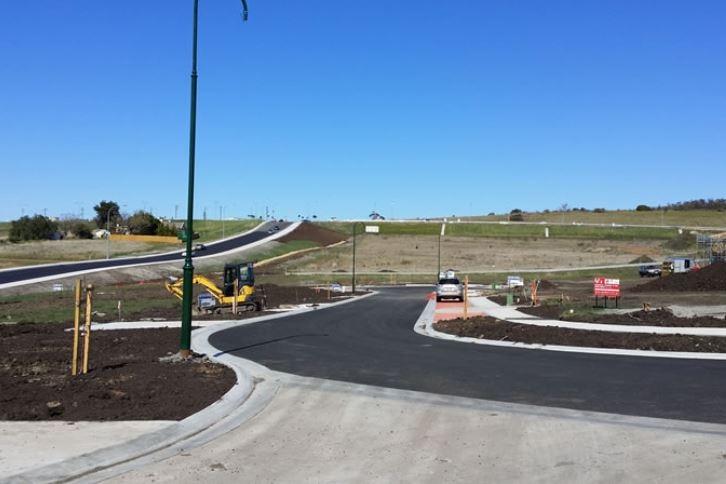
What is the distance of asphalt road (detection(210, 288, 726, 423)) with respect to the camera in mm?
10414

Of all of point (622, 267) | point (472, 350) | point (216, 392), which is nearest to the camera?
point (216, 392)

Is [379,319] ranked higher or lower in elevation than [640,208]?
lower

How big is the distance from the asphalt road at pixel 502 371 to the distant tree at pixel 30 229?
115 meters

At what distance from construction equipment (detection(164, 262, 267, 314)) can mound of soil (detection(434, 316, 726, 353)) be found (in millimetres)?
13692

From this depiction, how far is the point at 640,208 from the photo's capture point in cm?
19512

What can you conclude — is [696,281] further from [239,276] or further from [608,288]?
[239,276]

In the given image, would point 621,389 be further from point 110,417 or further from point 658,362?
point 110,417

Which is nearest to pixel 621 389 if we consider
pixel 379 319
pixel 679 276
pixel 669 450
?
pixel 669 450

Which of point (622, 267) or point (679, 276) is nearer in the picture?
point (679, 276)

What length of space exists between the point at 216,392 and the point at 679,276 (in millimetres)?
39703

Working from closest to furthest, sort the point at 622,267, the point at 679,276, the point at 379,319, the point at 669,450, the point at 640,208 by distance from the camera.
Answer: the point at 669,450, the point at 379,319, the point at 679,276, the point at 622,267, the point at 640,208

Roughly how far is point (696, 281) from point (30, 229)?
11181 cm

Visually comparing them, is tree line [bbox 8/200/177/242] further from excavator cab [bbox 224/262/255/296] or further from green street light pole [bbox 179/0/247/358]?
green street light pole [bbox 179/0/247/358]

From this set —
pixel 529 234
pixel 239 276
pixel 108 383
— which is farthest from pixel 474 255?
pixel 108 383
